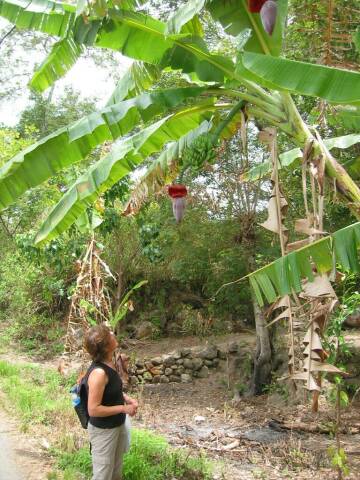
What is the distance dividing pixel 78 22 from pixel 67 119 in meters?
15.5

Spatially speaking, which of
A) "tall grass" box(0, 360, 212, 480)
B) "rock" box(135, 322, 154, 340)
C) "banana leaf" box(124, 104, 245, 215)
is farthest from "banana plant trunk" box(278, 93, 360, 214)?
"rock" box(135, 322, 154, 340)

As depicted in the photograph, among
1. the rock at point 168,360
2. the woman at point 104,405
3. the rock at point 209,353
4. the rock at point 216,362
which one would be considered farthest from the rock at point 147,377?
the woman at point 104,405

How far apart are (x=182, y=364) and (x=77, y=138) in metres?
8.93

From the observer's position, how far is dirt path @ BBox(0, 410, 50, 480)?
463cm

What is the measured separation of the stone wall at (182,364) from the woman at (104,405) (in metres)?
8.18

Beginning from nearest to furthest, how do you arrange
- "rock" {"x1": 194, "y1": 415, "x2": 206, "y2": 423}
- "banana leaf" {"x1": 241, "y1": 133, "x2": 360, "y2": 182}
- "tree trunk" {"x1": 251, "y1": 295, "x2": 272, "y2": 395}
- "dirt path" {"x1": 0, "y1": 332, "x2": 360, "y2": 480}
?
"banana leaf" {"x1": 241, "y1": 133, "x2": 360, "y2": 182} < "dirt path" {"x1": 0, "y1": 332, "x2": 360, "y2": 480} < "rock" {"x1": 194, "y1": 415, "x2": 206, "y2": 423} < "tree trunk" {"x1": 251, "y1": 295, "x2": 272, "y2": 395}

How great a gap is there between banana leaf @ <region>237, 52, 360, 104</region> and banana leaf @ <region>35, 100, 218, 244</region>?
1389 mm

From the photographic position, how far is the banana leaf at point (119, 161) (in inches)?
167

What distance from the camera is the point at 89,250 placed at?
6.89 metres

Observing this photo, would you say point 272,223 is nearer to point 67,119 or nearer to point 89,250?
point 89,250

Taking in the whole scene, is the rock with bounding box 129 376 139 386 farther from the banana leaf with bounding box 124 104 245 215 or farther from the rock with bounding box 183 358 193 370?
the banana leaf with bounding box 124 104 245 215

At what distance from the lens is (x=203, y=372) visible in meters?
11.9

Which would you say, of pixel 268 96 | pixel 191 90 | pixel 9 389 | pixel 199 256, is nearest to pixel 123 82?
pixel 191 90

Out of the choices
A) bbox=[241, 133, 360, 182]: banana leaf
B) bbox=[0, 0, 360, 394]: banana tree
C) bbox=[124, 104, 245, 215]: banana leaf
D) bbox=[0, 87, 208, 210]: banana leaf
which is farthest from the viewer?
bbox=[241, 133, 360, 182]: banana leaf
